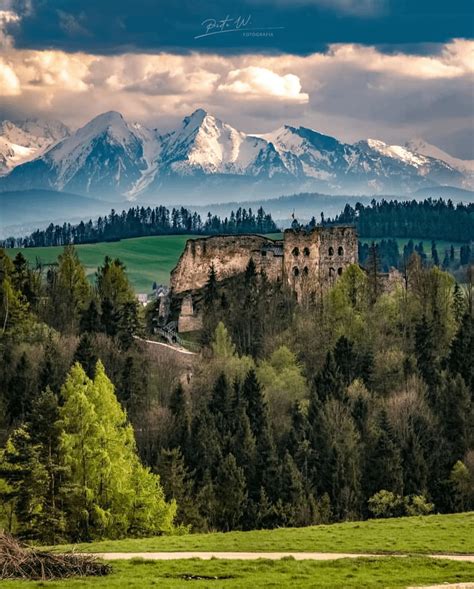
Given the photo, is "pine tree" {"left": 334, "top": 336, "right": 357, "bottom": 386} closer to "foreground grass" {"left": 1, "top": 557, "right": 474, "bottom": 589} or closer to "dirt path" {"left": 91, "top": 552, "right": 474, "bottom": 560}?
"dirt path" {"left": 91, "top": 552, "right": 474, "bottom": 560}

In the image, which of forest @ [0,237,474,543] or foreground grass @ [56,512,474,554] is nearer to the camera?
foreground grass @ [56,512,474,554]

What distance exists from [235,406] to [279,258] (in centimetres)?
3039

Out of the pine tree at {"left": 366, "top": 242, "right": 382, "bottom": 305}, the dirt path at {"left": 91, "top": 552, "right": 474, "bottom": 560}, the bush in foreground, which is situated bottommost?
the dirt path at {"left": 91, "top": 552, "right": 474, "bottom": 560}

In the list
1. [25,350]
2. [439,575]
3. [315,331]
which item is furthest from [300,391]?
[439,575]

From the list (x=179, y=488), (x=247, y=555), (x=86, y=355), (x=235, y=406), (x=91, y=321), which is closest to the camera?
(x=247, y=555)

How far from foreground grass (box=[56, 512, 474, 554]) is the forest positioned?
1385 centimetres

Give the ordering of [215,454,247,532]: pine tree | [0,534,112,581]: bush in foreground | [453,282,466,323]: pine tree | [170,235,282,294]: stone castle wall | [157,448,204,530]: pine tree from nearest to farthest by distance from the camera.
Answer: [0,534,112,581]: bush in foreground < [157,448,204,530]: pine tree < [215,454,247,532]: pine tree < [453,282,466,323]: pine tree < [170,235,282,294]: stone castle wall

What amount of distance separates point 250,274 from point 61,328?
62.2ft

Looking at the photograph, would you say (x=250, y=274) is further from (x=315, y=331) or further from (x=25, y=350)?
(x=25, y=350)

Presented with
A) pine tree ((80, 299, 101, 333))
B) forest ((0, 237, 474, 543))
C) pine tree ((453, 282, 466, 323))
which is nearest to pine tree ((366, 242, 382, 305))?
forest ((0, 237, 474, 543))

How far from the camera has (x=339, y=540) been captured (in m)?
41.7

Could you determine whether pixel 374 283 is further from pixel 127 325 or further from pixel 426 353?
pixel 127 325

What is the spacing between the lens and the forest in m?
58.4

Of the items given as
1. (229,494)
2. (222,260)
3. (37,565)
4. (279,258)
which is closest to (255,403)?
(229,494)
